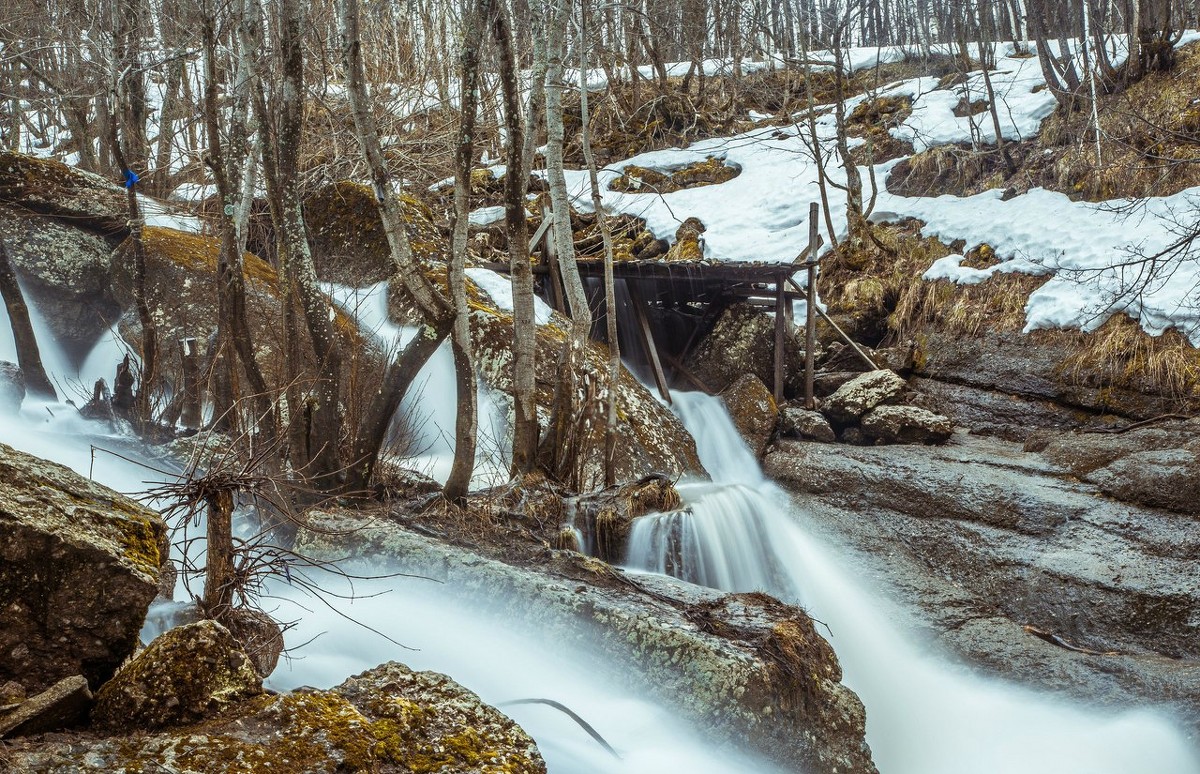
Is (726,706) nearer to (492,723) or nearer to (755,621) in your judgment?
(755,621)

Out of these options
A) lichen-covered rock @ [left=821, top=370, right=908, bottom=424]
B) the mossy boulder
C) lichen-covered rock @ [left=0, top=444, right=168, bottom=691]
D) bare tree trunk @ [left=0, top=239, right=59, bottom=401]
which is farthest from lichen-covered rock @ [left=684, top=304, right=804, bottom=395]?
lichen-covered rock @ [left=0, top=444, right=168, bottom=691]

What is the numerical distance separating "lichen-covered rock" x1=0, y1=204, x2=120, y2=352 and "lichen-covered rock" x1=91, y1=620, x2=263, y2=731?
954 centimetres

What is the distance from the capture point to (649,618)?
4.59m

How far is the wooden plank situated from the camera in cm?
1273

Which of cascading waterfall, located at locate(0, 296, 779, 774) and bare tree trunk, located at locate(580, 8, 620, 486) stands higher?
bare tree trunk, located at locate(580, 8, 620, 486)

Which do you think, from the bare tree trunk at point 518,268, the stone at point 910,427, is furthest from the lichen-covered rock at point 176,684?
the stone at point 910,427

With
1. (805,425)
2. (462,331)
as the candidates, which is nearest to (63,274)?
(462,331)

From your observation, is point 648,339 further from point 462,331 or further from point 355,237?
point 462,331

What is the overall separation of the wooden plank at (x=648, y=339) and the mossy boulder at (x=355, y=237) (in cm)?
338

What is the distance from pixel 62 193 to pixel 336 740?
1139cm

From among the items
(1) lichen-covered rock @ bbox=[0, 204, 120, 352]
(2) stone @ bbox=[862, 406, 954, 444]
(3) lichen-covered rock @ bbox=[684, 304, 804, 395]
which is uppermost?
(1) lichen-covered rock @ bbox=[0, 204, 120, 352]

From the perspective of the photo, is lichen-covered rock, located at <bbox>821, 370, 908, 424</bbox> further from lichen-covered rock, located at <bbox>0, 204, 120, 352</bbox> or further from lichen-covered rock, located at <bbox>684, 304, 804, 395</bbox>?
lichen-covered rock, located at <bbox>0, 204, 120, 352</bbox>

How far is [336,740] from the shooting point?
2436 mm

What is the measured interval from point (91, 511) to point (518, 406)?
4717 mm
